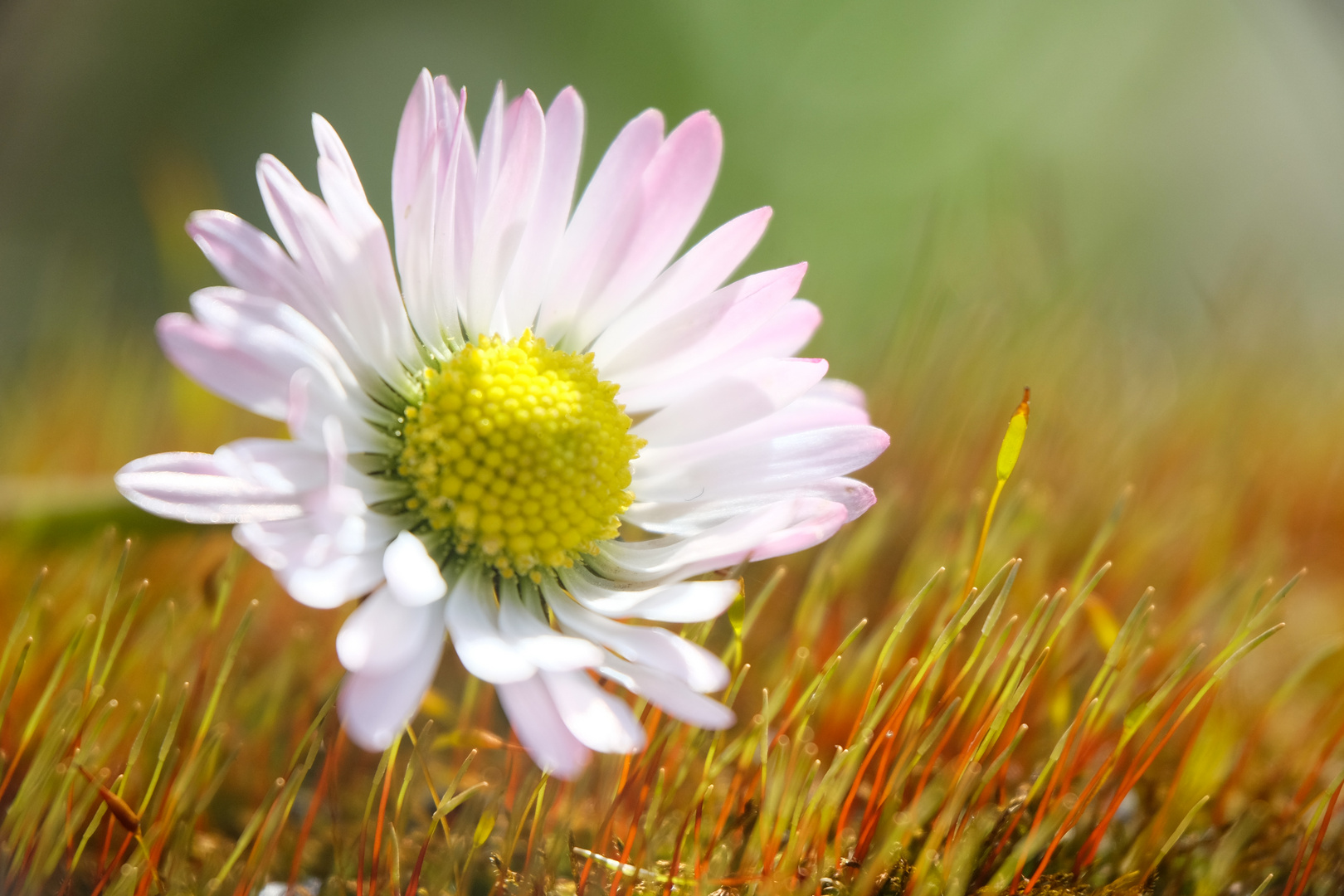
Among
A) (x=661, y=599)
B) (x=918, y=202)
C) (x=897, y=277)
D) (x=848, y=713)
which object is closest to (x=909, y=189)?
(x=918, y=202)

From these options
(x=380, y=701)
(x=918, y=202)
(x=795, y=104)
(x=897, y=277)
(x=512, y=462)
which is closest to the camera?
(x=380, y=701)

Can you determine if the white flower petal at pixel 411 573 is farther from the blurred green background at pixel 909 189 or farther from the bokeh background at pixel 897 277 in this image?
the blurred green background at pixel 909 189

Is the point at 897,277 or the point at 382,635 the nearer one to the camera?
the point at 382,635

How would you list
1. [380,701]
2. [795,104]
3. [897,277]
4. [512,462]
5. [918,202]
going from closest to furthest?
[380,701] → [512,462] → [897,277] → [918,202] → [795,104]

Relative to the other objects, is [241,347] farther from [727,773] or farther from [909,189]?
[909,189]

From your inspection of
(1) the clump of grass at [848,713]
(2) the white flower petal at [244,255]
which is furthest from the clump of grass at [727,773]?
Result: (2) the white flower petal at [244,255]

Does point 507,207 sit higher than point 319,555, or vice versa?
point 507,207

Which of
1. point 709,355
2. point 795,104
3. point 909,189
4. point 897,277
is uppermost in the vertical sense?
point 795,104

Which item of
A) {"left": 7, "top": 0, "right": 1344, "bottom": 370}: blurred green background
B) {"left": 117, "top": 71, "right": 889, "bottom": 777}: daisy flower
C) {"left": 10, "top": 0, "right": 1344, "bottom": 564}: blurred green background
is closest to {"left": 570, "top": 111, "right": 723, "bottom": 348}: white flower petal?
{"left": 117, "top": 71, "right": 889, "bottom": 777}: daisy flower
